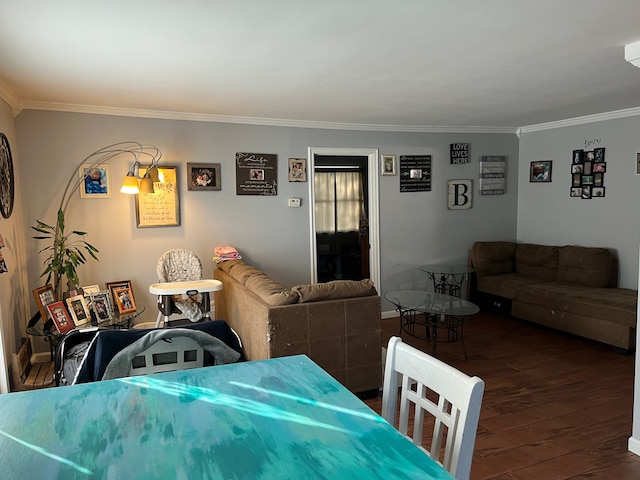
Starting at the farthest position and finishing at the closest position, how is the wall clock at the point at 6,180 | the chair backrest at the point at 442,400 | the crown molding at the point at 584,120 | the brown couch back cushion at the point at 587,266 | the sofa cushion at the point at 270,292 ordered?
the brown couch back cushion at the point at 587,266, the crown molding at the point at 584,120, the wall clock at the point at 6,180, the sofa cushion at the point at 270,292, the chair backrest at the point at 442,400

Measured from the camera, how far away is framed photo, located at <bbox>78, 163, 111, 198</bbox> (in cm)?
423

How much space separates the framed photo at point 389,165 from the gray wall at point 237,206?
7 cm

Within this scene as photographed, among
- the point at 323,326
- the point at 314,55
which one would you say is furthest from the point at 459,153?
the point at 323,326

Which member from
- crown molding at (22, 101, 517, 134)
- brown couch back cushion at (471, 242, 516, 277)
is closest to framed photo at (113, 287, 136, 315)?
crown molding at (22, 101, 517, 134)

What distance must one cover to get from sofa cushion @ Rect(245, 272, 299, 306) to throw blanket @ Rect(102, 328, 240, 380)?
929 millimetres

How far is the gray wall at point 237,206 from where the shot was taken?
413cm

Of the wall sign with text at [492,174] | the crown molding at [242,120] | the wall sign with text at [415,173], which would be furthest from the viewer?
the wall sign with text at [492,174]

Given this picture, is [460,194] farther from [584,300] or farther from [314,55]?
[314,55]

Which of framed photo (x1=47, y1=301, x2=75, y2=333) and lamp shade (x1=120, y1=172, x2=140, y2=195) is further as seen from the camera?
lamp shade (x1=120, y1=172, x2=140, y2=195)

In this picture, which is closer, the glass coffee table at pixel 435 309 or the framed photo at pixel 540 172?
the glass coffee table at pixel 435 309

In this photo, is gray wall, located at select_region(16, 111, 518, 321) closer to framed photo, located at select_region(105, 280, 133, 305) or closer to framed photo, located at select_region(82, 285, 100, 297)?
framed photo, located at select_region(105, 280, 133, 305)

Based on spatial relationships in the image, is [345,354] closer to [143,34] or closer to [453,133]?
[143,34]

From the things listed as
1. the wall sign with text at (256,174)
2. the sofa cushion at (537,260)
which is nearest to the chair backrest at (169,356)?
the wall sign with text at (256,174)

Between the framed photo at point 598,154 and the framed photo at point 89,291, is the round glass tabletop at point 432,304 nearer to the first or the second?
the framed photo at point 598,154
